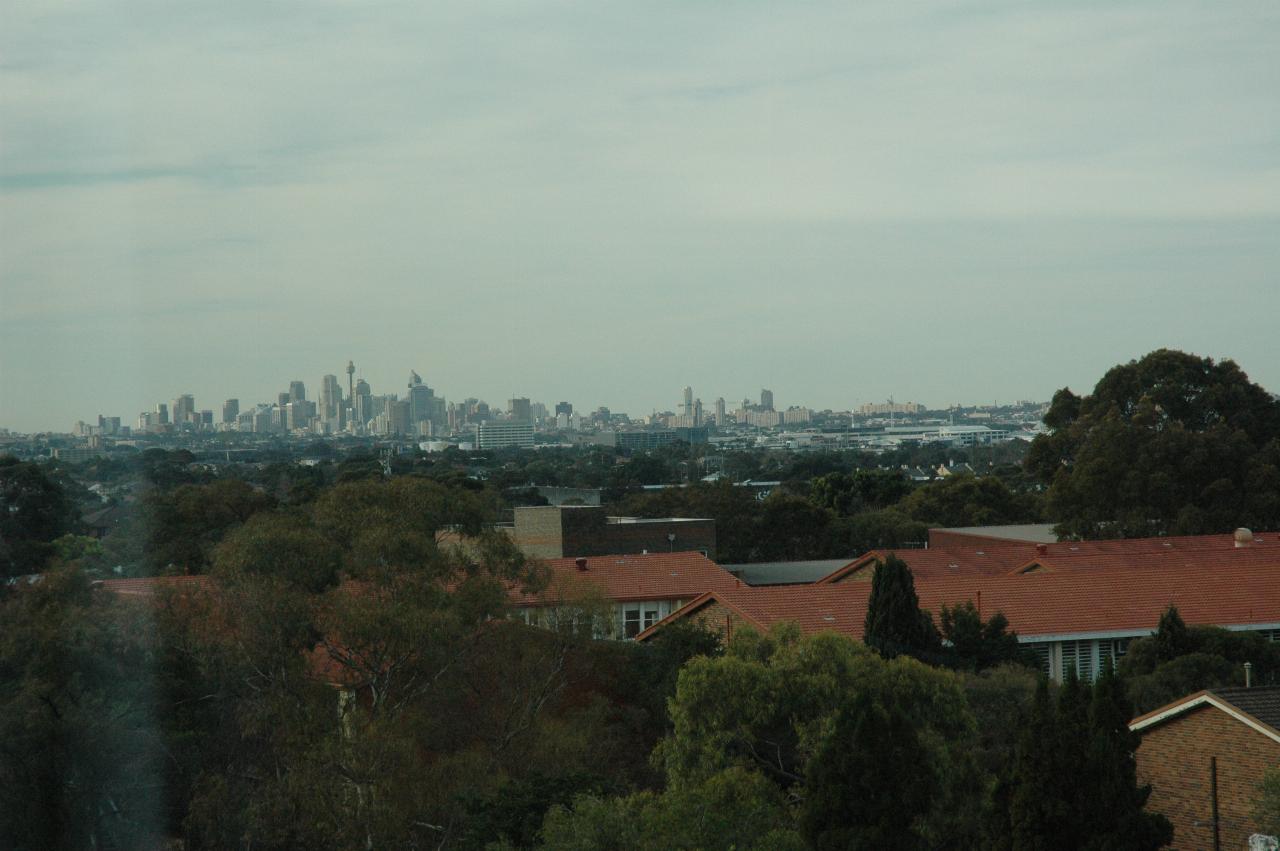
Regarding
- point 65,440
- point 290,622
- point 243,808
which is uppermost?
point 65,440

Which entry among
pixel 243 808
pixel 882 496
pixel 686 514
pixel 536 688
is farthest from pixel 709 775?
pixel 882 496

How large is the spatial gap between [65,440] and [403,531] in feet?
65.4

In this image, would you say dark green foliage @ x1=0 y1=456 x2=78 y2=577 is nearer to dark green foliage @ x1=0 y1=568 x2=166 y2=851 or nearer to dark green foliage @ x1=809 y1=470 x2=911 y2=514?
dark green foliage @ x1=0 y1=568 x2=166 y2=851

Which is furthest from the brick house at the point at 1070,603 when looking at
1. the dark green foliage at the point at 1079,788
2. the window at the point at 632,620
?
the dark green foliage at the point at 1079,788

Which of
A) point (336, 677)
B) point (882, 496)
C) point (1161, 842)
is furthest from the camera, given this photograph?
point (882, 496)

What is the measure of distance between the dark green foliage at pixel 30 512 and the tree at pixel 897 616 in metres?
13.7

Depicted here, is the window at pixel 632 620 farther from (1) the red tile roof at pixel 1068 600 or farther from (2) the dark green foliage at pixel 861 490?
(2) the dark green foliage at pixel 861 490

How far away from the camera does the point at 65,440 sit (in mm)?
37250

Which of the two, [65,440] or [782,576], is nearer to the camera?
[65,440]

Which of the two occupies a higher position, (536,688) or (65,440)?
(65,440)

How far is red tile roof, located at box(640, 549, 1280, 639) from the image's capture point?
2709 centimetres

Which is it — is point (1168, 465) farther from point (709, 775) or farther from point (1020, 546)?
point (709, 775)

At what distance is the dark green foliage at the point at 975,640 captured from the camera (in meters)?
24.3

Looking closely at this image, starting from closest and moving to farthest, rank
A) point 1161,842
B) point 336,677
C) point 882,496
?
point 1161,842, point 336,677, point 882,496
